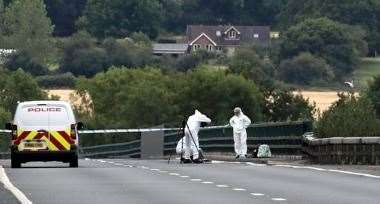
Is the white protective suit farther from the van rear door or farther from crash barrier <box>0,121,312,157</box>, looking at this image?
the van rear door

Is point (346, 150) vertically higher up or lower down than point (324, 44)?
higher up

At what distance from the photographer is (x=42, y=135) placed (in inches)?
1602

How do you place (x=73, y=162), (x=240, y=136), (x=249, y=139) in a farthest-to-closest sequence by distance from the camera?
(x=249, y=139) < (x=240, y=136) < (x=73, y=162)

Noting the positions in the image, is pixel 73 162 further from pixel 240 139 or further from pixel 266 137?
pixel 266 137

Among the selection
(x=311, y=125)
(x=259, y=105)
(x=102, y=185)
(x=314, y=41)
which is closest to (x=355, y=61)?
(x=314, y=41)

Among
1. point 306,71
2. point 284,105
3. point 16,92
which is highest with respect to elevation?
point 284,105

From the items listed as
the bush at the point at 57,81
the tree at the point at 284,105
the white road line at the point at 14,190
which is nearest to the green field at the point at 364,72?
the bush at the point at 57,81

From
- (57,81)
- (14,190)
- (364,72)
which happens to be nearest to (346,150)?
(14,190)

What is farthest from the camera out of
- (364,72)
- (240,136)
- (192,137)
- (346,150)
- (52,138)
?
(364,72)

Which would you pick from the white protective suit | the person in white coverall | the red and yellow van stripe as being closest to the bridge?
the white protective suit

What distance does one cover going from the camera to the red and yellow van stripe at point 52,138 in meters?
40.7

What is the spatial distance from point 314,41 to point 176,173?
162 meters

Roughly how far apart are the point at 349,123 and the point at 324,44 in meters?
157

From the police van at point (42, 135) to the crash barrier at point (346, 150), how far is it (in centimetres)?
554
